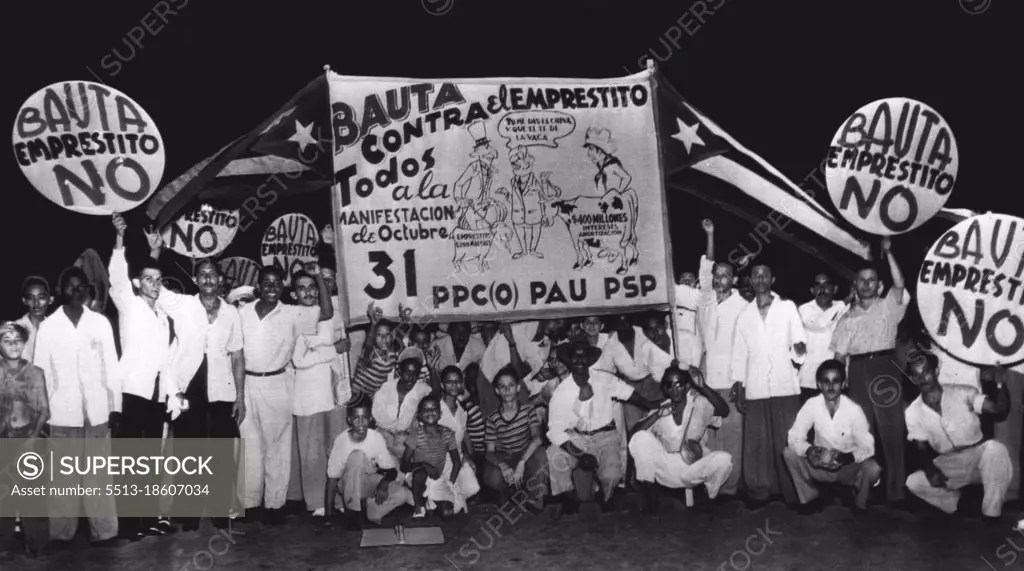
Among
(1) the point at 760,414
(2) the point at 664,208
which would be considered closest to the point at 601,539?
(1) the point at 760,414

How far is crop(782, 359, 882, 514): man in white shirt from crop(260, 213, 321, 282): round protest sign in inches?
155

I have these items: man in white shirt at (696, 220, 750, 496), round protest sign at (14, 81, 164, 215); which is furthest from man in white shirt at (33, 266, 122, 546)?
man in white shirt at (696, 220, 750, 496)

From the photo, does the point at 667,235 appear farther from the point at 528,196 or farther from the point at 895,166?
the point at 895,166

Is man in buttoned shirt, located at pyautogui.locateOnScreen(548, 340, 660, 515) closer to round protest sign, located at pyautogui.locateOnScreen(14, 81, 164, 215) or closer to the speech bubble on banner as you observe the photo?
the speech bubble on banner

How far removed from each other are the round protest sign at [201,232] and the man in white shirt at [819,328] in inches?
167

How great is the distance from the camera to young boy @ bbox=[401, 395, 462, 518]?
23.8 ft

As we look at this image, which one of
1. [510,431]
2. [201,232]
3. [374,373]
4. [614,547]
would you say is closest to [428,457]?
[510,431]

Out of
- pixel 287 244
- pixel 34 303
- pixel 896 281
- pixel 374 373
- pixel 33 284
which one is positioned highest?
pixel 287 244

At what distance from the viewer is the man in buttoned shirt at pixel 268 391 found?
7.59 metres

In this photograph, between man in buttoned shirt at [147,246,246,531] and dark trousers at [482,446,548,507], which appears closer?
man in buttoned shirt at [147,246,246,531]

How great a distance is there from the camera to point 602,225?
25.0 feet

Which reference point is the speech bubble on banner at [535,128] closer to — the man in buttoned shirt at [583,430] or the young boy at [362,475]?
the man in buttoned shirt at [583,430]

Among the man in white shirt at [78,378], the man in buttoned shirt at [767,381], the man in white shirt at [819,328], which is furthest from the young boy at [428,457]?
the man in white shirt at [819,328]

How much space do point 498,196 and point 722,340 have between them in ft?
6.33
